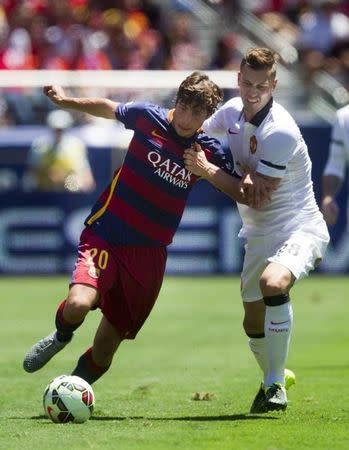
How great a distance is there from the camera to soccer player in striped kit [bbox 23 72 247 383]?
8625 mm

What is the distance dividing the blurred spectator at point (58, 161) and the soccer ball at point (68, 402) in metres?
11.8

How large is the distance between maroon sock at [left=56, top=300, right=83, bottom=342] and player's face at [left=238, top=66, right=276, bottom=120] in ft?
6.00

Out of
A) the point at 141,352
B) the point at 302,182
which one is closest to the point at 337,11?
the point at 141,352

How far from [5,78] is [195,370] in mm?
9904

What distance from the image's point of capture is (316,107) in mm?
21312

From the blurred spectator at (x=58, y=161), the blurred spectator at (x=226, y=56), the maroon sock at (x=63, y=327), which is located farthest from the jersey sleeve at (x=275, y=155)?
the blurred spectator at (x=226, y=56)

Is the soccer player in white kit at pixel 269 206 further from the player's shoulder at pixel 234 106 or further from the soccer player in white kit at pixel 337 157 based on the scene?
the soccer player in white kit at pixel 337 157

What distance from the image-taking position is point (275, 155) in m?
8.41

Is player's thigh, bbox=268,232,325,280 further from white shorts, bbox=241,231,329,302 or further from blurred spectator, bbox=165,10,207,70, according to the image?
blurred spectator, bbox=165,10,207,70

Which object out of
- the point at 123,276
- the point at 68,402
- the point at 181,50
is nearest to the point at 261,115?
the point at 123,276

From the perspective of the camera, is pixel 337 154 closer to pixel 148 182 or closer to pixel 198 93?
pixel 148 182

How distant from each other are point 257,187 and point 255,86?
26.5 inches

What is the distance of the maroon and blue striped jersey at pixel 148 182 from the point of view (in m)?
8.66

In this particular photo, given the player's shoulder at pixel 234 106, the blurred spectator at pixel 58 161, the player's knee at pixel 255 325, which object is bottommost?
the blurred spectator at pixel 58 161
